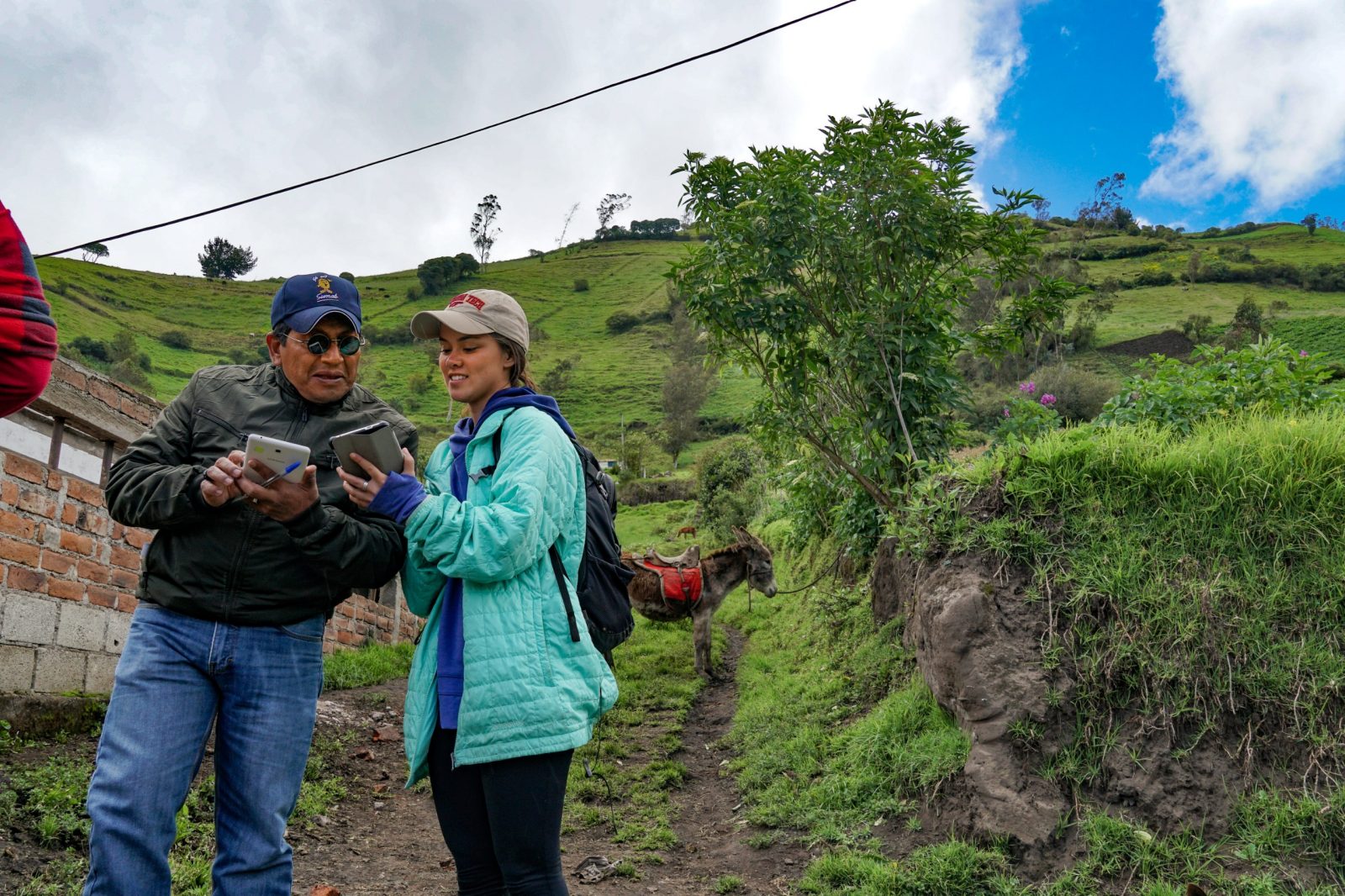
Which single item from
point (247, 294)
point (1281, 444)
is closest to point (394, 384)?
point (247, 294)

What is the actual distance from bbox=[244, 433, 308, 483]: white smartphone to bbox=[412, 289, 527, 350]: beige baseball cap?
0.58 metres

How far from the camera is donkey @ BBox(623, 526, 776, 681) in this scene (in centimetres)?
1019

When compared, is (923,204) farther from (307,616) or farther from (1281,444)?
(307,616)

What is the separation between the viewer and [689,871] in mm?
5059

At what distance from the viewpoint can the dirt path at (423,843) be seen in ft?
15.4

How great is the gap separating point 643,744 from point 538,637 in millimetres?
5881


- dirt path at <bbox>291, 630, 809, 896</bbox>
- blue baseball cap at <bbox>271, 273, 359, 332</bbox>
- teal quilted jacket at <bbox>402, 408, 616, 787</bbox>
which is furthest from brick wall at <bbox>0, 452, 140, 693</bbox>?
teal quilted jacket at <bbox>402, 408, 616, 787</bbox>

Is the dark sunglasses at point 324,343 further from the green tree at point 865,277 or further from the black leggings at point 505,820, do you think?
the green tree at point 865,277

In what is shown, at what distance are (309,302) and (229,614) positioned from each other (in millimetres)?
937

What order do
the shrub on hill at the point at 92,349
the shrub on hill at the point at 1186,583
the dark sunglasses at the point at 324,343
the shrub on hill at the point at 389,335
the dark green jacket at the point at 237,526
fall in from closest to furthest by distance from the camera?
the dark green jacket at the point at 237,526
the dark sunglasses at the point at 324,343
the shrub on hill at the point at 1186,583
the shrub on hill at the point at 92,349
the shrub on hill at the point at 389,335

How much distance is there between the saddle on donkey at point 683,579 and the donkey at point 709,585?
96 millimetres

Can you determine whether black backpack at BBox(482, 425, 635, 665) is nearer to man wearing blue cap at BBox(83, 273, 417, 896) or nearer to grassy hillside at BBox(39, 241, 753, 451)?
man wearing blue cap at BBox(83, 273, 417, 896)

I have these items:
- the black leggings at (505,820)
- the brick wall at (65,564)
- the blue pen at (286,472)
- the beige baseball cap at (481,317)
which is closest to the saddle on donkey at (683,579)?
the brick wall at (65,564)

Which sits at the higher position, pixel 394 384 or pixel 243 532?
pixel 394 384
